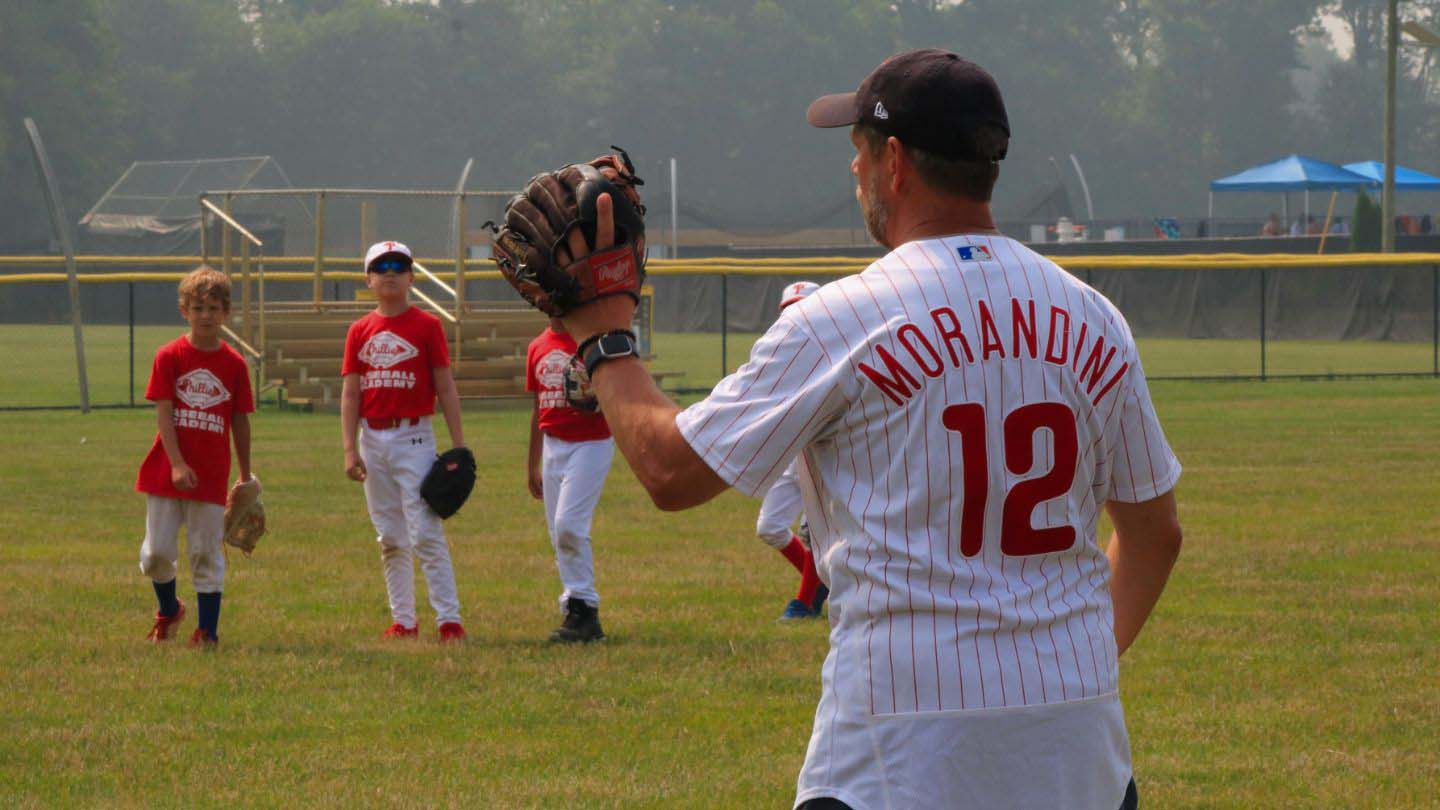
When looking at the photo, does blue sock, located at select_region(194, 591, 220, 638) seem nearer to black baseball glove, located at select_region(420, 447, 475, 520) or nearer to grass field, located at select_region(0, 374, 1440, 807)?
grass field, located at select_region(0, 374, 1440, 807)

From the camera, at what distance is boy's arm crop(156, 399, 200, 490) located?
24.3ft

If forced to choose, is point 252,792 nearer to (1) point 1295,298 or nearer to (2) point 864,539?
(2) point 864,539

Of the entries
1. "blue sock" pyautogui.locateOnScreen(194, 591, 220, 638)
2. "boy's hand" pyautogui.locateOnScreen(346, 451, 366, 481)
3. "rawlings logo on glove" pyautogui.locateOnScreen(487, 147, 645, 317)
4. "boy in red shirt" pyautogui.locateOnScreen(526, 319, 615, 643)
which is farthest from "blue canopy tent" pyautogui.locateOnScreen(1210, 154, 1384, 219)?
"rawlings logo on glove" pyautogui.locateOnScreen(487, 147, 645, 317)

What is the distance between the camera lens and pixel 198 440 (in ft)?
25.1

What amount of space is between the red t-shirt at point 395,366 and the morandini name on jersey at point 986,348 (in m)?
5.65

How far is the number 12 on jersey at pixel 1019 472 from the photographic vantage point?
235 cm

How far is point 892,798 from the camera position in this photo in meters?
2.33

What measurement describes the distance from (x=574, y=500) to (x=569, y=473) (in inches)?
5.4

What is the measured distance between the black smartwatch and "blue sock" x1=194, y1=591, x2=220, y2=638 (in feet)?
18.6

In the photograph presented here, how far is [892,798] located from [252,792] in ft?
12.0

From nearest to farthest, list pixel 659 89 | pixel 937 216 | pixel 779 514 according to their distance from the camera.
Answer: pixel 937 216 < pixel 779 514 < pixel 659 89

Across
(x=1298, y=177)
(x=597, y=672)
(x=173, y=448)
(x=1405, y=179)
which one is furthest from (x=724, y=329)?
(x=1405, y=179)

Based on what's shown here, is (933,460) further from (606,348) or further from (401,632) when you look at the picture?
(401,632)

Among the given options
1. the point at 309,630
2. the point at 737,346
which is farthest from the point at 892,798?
the point at 737,346
